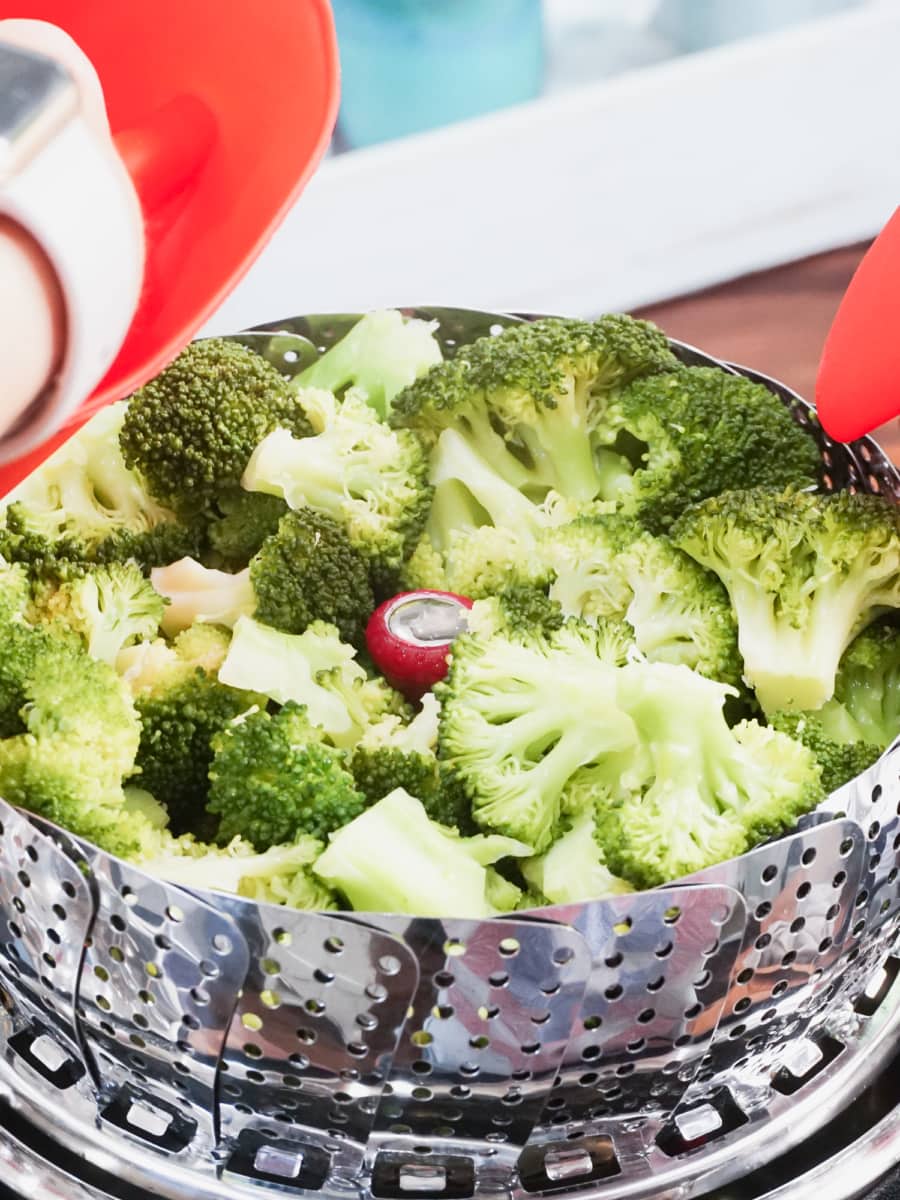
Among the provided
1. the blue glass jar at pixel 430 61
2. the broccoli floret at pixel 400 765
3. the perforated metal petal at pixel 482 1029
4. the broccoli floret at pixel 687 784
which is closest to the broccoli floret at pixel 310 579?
the broccoli floret at pixel 400 765

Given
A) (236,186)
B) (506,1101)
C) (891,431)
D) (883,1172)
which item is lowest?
(891,431)

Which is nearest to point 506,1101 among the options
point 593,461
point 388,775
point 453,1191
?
point 453,1191

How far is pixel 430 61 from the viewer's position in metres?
1.65

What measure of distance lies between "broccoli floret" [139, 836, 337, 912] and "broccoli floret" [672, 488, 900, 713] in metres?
0.31

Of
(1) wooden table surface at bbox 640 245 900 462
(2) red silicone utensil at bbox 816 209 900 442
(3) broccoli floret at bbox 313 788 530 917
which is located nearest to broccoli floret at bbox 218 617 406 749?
(3) broccoli floret at bbox 313 788 530 917

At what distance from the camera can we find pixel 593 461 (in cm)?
106

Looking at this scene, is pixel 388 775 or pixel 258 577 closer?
pixel 388 775

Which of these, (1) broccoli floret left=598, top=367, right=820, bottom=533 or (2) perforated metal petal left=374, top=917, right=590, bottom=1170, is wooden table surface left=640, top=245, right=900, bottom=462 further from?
(2) perforated metal petal left=374, top=917, right=590, bottom=1170

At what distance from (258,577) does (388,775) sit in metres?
0.20

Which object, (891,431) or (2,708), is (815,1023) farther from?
(891,431)

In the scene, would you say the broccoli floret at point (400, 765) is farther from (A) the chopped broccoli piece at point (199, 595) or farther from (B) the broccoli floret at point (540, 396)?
(B) the broccoli floret at point (540, 396)

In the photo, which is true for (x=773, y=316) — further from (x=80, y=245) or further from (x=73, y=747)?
(x=80, y=245)

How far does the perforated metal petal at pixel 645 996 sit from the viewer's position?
637 millimetres

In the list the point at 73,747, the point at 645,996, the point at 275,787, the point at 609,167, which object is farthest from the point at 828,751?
the point at 609,167
